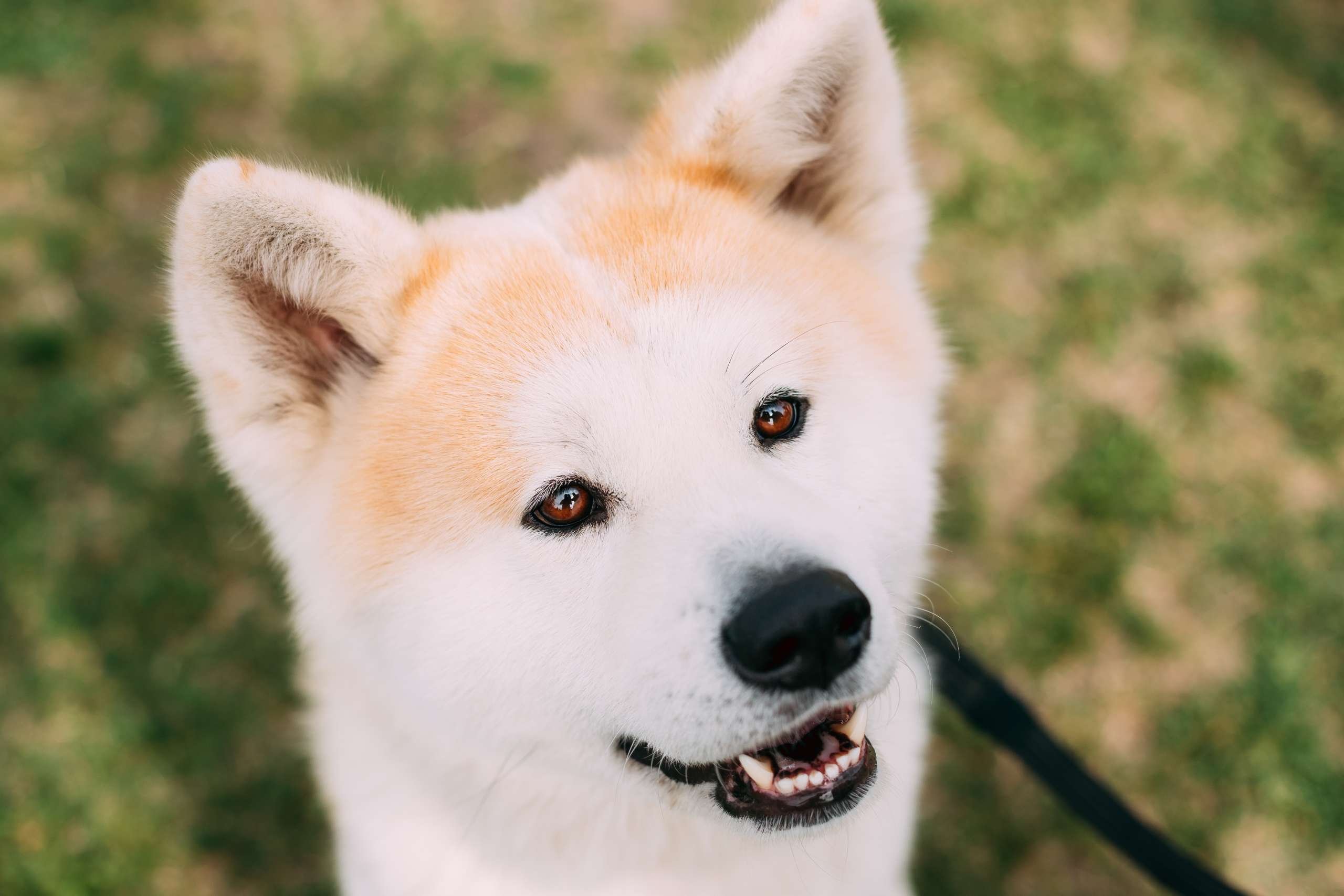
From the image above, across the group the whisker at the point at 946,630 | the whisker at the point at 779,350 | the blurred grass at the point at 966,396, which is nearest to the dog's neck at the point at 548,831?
the whisker at the point at 946,630

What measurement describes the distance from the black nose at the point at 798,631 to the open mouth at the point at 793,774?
257mm

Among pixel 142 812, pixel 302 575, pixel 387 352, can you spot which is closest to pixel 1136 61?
pixel 387 352

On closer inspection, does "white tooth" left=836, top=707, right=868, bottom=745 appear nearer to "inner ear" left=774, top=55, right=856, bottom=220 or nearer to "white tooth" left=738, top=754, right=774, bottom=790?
"white tooth" left=738, top=754, right=774, bottom=790

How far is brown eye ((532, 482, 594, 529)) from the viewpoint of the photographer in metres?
1.73

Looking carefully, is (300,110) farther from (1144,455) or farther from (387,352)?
(1144,455)

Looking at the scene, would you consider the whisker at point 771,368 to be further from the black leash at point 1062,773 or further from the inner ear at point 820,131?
the black leash at point 1062,773

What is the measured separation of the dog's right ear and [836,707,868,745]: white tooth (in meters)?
1.25

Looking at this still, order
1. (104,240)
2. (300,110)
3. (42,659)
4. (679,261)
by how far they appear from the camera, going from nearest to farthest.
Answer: (679,261) → (42,659) → (104,240) → (300,110)

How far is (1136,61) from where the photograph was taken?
15.2 feet

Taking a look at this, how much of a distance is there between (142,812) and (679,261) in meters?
2.78

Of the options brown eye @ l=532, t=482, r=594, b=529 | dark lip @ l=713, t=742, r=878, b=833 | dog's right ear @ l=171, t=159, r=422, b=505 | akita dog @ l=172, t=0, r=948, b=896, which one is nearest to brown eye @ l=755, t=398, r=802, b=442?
akita dog @ l=172, t=0, r=948, b=896

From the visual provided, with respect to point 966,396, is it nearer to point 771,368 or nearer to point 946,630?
point 946,630

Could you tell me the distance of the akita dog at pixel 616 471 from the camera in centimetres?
162

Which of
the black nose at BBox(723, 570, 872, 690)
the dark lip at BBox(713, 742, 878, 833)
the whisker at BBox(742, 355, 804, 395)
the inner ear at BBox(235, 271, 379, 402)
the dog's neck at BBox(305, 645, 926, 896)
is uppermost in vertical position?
the inner ear at BBox(235, 271, 379, 402)
